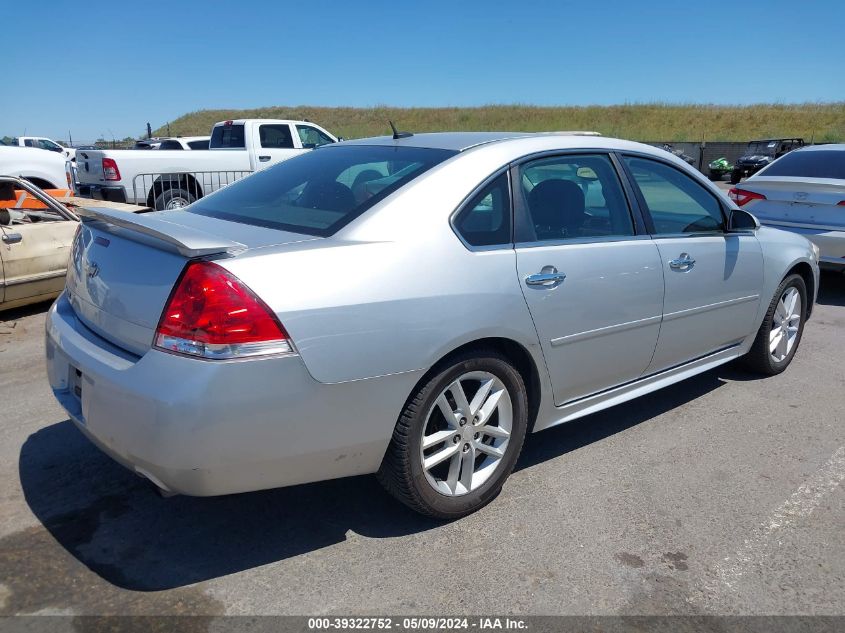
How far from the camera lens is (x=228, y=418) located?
2385 mm

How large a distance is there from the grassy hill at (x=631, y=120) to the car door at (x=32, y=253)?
4702 centimetres

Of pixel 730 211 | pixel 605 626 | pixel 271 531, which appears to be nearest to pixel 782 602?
pixel 605 626

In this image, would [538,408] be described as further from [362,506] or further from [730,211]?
[730,211]

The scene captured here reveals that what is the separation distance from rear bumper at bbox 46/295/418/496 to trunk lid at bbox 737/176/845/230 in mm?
6211

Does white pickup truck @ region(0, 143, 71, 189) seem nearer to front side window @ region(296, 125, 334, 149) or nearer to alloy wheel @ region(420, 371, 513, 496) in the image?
front side window @ region(296, 125, 334, 149)

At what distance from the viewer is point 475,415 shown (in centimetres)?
306

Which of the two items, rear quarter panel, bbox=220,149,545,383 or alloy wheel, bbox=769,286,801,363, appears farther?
alloy wheel, bbox=769,286,801,363

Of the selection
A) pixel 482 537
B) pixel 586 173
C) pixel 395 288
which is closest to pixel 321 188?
pixel 395 288

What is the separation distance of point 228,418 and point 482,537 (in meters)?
1.24

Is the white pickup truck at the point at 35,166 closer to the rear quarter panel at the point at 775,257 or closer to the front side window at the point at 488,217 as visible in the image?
the front side window at the point at 488,217

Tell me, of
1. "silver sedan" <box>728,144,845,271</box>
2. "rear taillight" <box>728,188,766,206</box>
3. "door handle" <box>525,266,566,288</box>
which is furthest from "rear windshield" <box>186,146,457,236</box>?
"rear taillight" <box>728,188,766,206</box>

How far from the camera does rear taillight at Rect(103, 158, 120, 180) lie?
11.1 m

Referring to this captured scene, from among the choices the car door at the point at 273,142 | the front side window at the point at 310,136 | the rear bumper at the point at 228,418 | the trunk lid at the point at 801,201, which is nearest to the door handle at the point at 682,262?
the rear bumper at the point at 228,418

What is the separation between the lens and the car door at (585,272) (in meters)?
3.24
